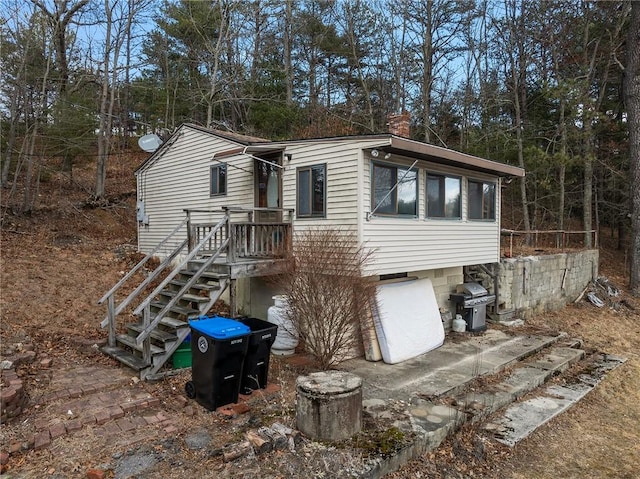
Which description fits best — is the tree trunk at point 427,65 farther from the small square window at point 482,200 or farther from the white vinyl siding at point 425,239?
the white vinyl siding at point 425,239

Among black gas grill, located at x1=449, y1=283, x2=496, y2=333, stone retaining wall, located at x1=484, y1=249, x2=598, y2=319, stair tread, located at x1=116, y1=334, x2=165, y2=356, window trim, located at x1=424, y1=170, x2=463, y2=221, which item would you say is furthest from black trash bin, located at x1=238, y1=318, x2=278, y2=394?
stone retaining wall, located at x1=484, y1=249, x2=598, y2=319

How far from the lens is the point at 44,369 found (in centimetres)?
557

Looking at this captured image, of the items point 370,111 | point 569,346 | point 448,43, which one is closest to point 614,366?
point 569,346

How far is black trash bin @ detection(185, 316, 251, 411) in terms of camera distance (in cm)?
462

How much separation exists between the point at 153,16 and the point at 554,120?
711 inches

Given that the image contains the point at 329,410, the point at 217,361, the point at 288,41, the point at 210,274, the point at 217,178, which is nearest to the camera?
the point at 329,410

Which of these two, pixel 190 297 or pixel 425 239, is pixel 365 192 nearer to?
pixel 425 239

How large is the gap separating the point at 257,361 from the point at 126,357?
7.08 ft

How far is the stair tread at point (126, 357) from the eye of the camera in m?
5.52

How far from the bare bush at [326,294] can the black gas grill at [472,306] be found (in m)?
3.68

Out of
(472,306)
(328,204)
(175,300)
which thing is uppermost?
(328,204)

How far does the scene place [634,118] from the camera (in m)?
13.8

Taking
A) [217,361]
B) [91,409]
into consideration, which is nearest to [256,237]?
[217,361]

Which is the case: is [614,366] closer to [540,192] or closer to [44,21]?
[540,192]
